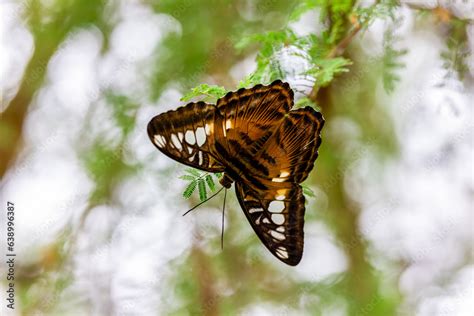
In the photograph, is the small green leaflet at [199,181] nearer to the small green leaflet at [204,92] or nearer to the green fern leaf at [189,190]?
the green fern leaf at [189,190]

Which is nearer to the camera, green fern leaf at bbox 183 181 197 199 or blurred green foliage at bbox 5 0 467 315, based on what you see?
green fern leaf at bbox 183 181 197 199

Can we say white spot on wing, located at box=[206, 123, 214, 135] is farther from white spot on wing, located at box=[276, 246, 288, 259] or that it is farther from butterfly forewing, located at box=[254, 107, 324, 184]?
white spot on wing, located at box=[276, 246, 288, 259]

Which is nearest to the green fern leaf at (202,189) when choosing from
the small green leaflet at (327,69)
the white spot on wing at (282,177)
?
the white spot on wing at (282,177)

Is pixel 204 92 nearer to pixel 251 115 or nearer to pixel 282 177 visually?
pixel 251 115

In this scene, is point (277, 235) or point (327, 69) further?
point (327, 69)

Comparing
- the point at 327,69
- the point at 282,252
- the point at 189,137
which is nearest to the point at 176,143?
the point at 189,137

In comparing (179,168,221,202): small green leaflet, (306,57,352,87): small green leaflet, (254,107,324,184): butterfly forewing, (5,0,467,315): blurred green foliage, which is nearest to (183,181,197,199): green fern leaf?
(179,168,221,202): small green leaflet
